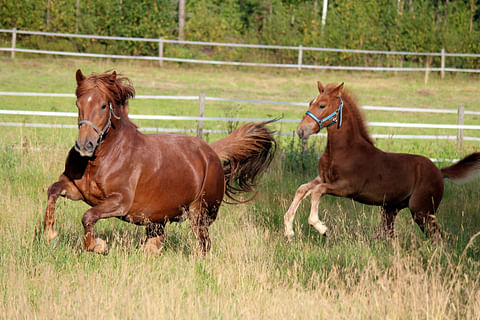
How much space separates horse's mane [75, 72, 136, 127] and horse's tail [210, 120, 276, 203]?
1.70m

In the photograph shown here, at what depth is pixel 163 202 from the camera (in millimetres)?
5516

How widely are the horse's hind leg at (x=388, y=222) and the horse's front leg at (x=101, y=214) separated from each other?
10.0 feet

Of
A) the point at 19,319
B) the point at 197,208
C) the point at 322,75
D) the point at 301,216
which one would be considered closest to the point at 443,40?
the point at 322,75

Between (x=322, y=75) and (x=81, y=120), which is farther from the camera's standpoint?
(x=322, y=75)

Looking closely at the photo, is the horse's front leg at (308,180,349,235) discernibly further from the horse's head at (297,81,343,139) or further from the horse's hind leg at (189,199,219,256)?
the horse's hind leg at (189,199,219,256)

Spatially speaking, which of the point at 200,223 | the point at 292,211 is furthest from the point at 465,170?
the point at 200,223

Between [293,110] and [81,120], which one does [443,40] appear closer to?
[293,110]

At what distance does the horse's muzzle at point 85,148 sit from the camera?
4613mm

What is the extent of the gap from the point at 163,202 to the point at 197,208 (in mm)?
529

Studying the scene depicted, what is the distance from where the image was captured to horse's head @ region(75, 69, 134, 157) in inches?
185

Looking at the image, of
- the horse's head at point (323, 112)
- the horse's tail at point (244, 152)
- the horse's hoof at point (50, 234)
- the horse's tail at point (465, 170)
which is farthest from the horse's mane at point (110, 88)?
the horse's tail at point (465, 170)

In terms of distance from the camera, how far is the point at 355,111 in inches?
266

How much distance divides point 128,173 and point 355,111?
271cm

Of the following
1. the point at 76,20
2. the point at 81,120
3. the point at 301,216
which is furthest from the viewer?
the point at 76,20
